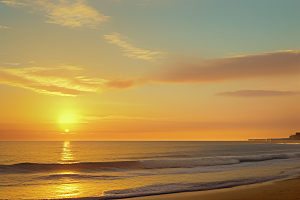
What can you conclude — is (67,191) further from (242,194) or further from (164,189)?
(242,194)

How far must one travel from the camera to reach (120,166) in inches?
1587

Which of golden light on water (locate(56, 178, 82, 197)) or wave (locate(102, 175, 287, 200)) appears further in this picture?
golden light on water (locate(56, 178, 82, 197))

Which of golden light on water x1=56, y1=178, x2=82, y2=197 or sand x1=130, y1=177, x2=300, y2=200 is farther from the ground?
golden light on water x1=56, y1=178, x2=82, y2=197

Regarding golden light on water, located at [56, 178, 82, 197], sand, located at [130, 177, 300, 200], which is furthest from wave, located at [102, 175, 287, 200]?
golden light on water, located at [56, 178, 82, 197]

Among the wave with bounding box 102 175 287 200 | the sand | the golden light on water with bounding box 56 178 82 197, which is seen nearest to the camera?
the sand

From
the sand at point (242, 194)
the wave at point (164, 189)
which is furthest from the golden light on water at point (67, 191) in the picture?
the sand at point (242, 194)

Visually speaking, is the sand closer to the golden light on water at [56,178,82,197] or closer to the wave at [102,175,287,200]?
the wave at [102,175,287,200]

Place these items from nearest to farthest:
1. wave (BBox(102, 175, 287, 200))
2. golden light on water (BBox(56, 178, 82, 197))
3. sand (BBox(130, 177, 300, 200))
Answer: sand (BBox(130, 177, 300, 200))
wave (BBox(102, 175, 287, 200))
golden light on water (BBox(56, 178, 82, 197))

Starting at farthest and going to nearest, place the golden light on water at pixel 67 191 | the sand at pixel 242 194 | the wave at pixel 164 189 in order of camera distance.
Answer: the golden light on water at pixel 67 191 < the wave at pixel 164 189 < the sand at pixel 242 194

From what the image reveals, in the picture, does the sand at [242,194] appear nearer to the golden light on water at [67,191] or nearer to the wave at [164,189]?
the wave at [164,189]

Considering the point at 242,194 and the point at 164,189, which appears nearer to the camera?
the point at 242,194

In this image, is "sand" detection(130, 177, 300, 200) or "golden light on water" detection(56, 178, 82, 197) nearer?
"sand" detection(130, 177, 300, 200)

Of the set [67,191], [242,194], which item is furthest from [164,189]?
[67,191]

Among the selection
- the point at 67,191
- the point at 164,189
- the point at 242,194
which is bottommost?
the point at 242,194
